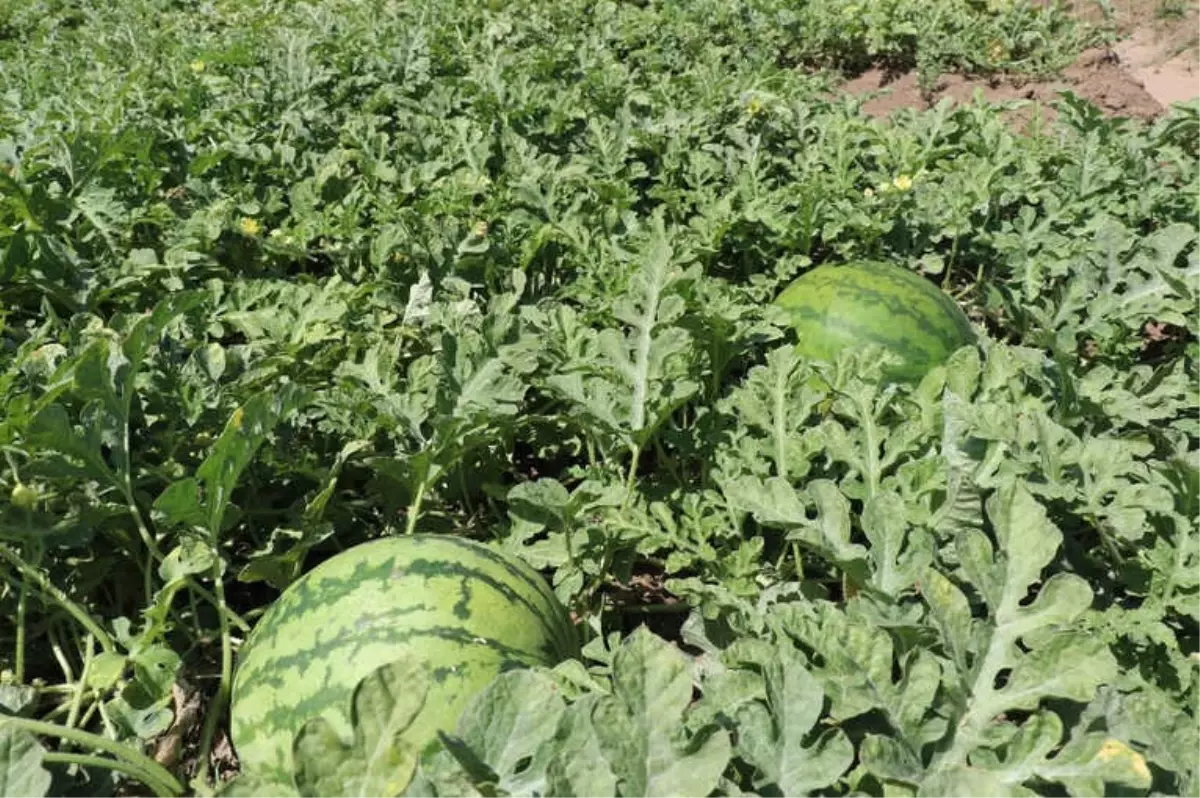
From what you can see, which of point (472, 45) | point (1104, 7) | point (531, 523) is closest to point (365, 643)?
point (531, 523)

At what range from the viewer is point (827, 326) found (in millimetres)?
3166

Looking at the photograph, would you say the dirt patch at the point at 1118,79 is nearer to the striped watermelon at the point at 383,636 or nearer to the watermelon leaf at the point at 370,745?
the striped watermelon at the point at 383,636

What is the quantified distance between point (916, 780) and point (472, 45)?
4.88 m

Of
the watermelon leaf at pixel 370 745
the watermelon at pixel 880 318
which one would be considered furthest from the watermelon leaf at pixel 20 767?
the watermelon at pixel 880 318

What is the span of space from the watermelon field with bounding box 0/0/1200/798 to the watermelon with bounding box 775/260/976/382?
0.02 meters

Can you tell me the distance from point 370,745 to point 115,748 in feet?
2.58

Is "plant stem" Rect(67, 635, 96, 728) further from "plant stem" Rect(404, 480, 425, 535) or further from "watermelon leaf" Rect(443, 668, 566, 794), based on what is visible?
"watermelon leaf" Rect(443, 668, 566, 794)

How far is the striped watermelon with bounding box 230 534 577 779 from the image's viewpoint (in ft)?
6.56

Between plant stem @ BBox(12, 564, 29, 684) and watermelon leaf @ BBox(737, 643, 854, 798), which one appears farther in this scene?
plant stem @ BBox(12, 564, 29, 684)

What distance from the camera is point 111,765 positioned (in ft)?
6.23

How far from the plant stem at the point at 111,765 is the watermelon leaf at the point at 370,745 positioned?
68 cm

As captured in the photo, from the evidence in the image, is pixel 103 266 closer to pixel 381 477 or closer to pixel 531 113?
pixel 381 477

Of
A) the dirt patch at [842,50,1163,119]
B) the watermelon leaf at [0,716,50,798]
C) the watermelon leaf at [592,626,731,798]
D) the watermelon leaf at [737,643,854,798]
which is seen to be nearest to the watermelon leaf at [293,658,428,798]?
the watermelon leaf at [592,626,731,798]

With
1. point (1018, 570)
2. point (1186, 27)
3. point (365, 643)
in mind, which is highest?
point (1018, 570)
